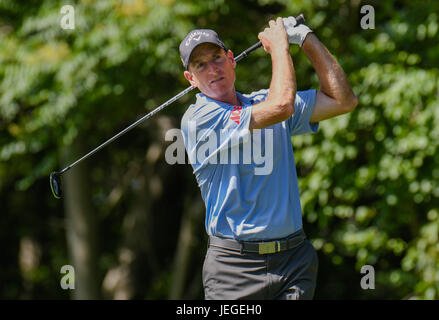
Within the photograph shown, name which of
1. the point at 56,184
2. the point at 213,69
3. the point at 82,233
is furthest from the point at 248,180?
the point at 82,233

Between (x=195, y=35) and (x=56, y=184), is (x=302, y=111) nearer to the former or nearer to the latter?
(x=195, y=35)

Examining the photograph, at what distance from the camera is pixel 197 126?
9.65 feet

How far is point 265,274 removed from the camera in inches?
114

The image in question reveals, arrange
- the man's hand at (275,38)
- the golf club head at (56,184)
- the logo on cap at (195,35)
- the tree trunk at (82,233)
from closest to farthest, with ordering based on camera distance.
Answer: the man's hand at (275,38), the logo on cap at (195,35), the golf club head at (56,184), the tree trunk at (82,233)

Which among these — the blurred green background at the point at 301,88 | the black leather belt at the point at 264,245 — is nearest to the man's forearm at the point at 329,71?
the black leather belt at the point at 264,245

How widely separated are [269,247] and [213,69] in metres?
0.84

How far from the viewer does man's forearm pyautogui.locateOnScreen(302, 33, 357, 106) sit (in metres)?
3.02

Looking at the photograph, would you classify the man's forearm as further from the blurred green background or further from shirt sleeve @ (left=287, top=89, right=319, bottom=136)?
the blurred green background

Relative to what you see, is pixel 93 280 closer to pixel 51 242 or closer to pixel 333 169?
pixel 51 242

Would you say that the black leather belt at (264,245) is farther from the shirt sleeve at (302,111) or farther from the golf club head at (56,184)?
the golf club head at (56,184)

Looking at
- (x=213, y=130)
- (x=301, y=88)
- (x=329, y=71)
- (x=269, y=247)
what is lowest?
(x=269, y=247)

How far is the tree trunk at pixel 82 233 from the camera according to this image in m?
8.38

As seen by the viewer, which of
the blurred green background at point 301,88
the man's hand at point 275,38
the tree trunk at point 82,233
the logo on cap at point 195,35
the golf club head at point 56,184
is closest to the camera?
the man's hand at point 275,38

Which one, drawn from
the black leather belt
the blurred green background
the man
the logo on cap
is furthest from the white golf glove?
the blurred green background
